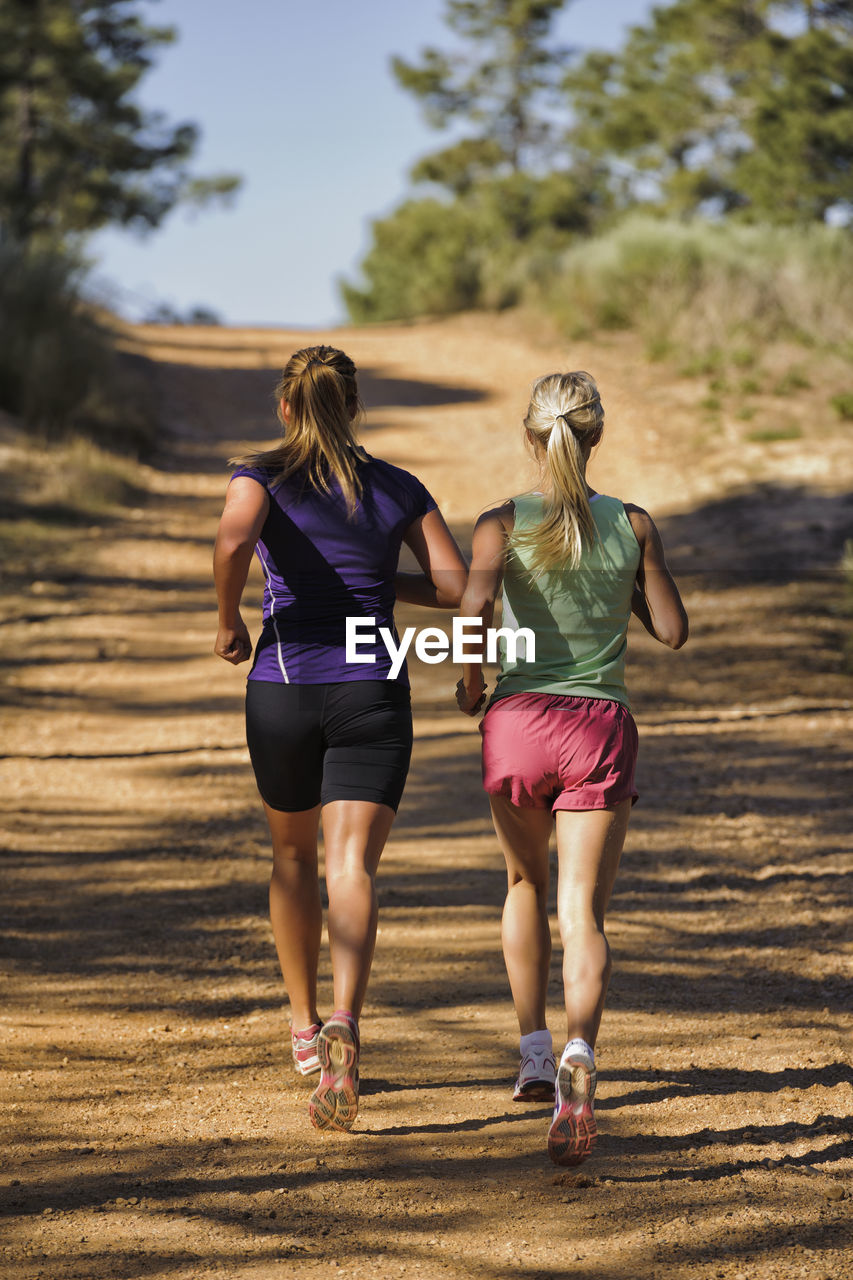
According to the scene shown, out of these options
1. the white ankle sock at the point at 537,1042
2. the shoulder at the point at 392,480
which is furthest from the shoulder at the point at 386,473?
the white ankle sock at the point at 537,1042

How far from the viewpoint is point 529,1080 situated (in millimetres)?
3451

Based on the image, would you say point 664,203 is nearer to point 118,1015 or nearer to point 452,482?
point 452,482

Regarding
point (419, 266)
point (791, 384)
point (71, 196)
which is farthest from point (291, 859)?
point (419, 266)

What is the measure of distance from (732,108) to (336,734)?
32788mm

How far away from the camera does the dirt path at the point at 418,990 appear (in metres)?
3.07

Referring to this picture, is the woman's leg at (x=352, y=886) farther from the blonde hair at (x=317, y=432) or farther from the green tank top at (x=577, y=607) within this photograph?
the blonde hair at (x=317, y=432)

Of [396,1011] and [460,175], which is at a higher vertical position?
[460,175]

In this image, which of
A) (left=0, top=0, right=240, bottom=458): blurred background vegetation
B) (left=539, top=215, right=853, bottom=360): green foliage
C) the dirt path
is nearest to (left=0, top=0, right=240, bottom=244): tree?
(left=0, top=0, right=240, bottom=458): blurred background vegetation

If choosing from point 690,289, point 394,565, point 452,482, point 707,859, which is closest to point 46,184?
point 690,289

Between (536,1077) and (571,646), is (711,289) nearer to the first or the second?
(571,646)

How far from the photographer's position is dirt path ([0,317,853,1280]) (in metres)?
3.07

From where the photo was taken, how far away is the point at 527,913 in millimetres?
3508

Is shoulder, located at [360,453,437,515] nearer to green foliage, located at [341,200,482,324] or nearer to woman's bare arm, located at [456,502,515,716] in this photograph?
woman's bare arm, located at [456,502,515,716]

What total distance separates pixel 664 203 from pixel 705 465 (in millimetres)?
23766
